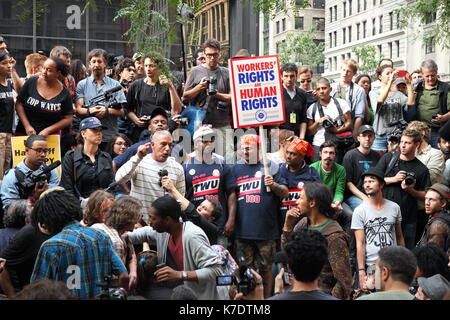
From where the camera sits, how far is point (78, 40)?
19375mm

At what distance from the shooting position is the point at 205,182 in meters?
8.75

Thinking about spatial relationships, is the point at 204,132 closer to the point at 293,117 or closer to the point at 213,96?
the point at 213,96

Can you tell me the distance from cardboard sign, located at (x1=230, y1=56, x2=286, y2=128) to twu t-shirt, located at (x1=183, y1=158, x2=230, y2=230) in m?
0.61

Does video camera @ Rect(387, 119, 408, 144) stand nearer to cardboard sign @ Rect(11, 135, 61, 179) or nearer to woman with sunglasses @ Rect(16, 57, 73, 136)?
woman with sunglasses @ Rect(16, 57, 73, 136)

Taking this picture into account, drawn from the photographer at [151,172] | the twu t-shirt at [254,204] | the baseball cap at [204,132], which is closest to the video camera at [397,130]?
the twu t-shirt at [254,204]

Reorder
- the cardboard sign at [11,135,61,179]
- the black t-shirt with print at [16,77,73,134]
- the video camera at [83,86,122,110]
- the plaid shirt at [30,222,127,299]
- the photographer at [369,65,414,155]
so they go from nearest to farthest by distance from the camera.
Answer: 1. the plaid shirt at [30,222,127,299]
2. the cardboard sign at [11,135,61,179]
3. the black t-shirt with print at [16,77,73,134]
4. the video camera at [83,86,122,110]
5. the photographer at [369,65,414,155]

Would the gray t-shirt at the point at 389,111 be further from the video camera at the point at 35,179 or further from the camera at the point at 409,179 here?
the video camera at the point at 35,179

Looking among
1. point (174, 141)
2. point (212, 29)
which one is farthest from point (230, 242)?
point (212, 29)

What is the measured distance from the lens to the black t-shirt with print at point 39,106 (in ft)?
30.3

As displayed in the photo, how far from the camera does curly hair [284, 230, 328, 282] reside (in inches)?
191

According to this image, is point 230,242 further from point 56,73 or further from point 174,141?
point 56,73

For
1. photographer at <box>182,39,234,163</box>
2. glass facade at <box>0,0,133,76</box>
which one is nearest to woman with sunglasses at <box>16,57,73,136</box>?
photographer at <box>182,39,234,163</box>

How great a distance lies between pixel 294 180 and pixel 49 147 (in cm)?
302

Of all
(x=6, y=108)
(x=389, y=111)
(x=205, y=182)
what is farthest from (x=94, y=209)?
(x=389, y=111)
